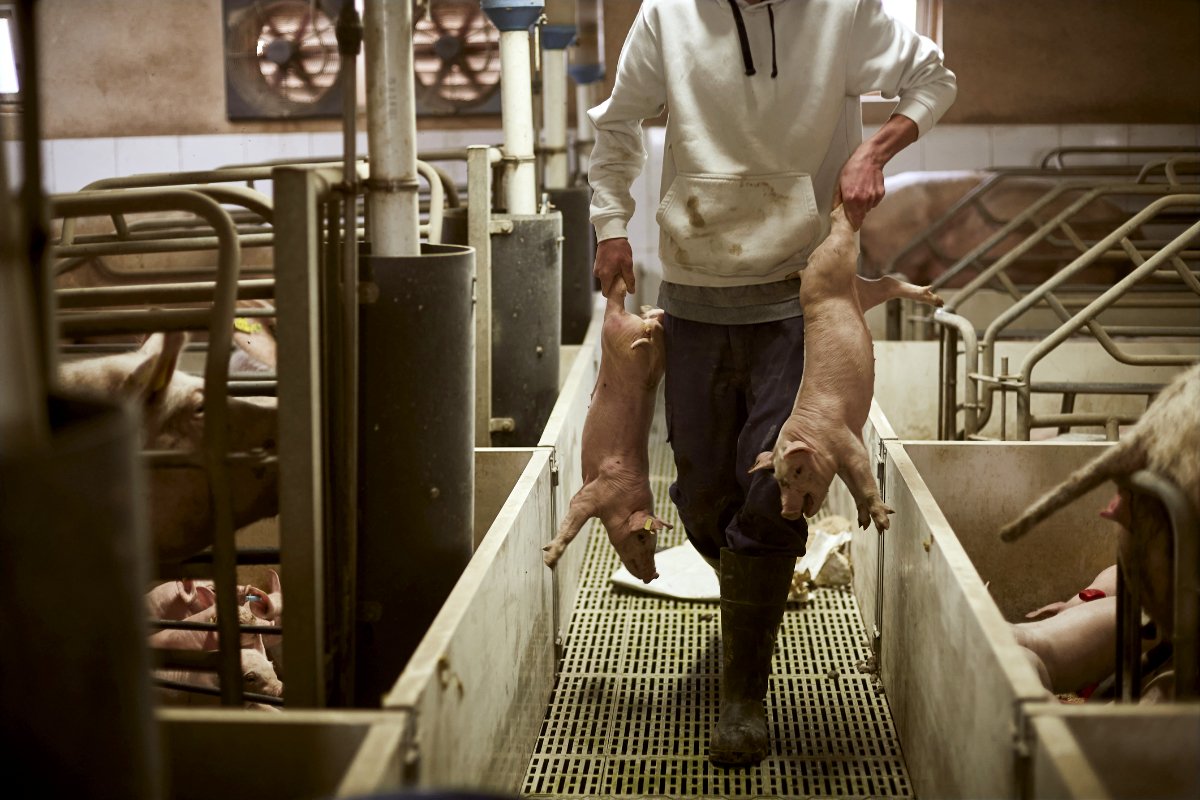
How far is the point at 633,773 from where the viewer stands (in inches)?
103

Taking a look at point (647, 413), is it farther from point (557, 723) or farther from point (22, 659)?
point (22, 659)

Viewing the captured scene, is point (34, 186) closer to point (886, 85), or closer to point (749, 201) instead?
point (749, 201)

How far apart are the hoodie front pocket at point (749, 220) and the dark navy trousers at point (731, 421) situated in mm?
144

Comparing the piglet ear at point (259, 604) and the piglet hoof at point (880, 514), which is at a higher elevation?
the piglet hoof at point (880, 514)

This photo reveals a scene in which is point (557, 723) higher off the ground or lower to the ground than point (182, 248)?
lower

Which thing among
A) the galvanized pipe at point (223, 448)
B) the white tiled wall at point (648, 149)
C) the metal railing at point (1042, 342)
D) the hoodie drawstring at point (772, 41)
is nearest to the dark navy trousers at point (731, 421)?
the hoodie drawstring at point (772, 41)

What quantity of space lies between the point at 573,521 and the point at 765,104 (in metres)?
0.95

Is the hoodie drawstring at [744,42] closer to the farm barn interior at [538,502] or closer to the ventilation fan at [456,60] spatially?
the farm barn interior at [538,502]

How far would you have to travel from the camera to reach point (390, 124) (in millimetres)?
2414

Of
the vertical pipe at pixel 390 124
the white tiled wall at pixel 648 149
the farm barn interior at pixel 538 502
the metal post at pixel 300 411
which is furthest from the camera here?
the white tiled wall at pixel 648 149

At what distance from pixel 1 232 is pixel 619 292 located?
1.73 meters

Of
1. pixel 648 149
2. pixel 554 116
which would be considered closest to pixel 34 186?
pixel 554 116

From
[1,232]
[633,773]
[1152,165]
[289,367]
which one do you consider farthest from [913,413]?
[1,232]

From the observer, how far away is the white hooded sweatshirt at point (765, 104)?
2668mm
